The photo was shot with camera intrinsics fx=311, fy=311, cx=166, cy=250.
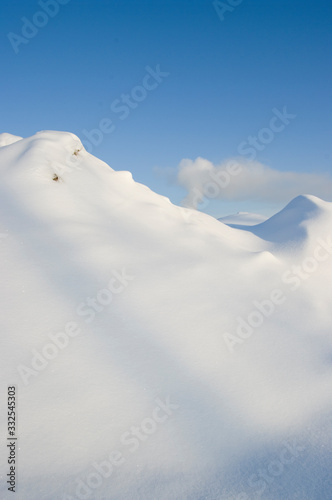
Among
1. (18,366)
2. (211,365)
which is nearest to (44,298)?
(18,366)

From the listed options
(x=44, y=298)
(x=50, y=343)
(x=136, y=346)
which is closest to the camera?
(x=50, y=343)

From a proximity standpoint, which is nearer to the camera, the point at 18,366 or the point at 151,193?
the point at 18,366

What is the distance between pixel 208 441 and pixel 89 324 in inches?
87.8

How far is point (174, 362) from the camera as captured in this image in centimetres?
430

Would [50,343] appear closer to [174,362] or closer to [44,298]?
[44,298]

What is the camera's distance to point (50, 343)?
162 inches

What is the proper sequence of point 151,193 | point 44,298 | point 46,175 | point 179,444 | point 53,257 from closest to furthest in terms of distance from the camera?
1. point 179,444
2. point 44,298
3. point 53,257
4. point 46,175
5. point 151,193

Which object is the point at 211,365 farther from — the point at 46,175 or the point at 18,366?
the point at 46,175

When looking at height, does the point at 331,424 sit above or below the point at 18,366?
below

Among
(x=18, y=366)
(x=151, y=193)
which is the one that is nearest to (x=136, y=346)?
(x=18, y=366)

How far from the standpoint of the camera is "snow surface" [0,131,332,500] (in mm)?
3047

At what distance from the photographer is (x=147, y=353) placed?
170 inches

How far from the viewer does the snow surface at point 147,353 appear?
10.00 feet

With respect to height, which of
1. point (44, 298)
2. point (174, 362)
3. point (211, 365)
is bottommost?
point (211, 365)
